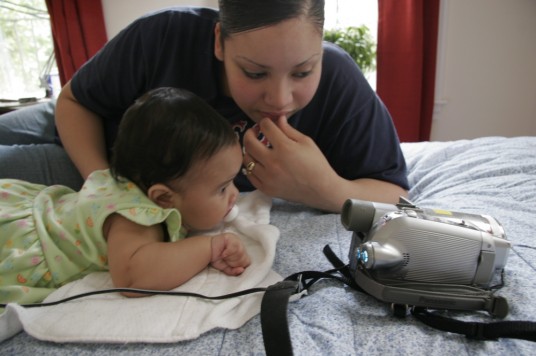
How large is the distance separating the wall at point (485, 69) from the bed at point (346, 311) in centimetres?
166

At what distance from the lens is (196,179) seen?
66cm

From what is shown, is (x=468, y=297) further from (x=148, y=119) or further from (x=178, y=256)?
(x=148, y=119)

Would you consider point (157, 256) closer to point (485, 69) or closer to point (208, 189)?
point (208, 189)

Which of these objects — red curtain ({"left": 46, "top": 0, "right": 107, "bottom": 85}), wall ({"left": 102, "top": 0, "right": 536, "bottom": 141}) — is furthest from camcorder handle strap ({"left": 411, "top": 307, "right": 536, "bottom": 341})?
red curtain ({"left": 46, "top": 0, "right": 107, "bottom": 85})

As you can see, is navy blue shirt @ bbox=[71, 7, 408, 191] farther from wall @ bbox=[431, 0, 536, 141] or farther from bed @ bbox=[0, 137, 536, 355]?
wall @ bbox=[431, 0, 536, 141]

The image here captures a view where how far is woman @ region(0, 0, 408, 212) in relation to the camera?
0.72 metres

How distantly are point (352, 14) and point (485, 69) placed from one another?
36.4 inches

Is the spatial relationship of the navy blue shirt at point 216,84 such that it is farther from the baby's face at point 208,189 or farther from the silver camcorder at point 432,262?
the silver camcorder at point 432,262

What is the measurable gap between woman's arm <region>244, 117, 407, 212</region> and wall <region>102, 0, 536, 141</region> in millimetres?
1901

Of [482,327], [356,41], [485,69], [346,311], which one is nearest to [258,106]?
[346,311]

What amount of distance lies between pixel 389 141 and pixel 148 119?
59 centimetres

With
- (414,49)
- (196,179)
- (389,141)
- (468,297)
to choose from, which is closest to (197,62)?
(196,179)

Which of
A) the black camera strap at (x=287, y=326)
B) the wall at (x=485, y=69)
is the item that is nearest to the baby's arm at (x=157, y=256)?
the black camera strap at (x=287, y=326)

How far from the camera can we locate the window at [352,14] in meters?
2.35
